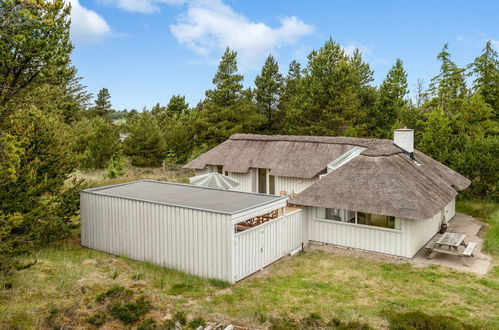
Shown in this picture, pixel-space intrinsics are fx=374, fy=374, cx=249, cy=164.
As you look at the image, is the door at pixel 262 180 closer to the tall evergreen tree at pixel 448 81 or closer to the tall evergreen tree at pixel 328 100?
the tall evergreen tree at pixel 328 100

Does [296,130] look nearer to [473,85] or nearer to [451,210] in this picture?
[451,210]

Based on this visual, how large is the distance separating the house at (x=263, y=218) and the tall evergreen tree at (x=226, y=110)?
16.2 meters

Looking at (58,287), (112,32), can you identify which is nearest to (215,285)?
(58,287)

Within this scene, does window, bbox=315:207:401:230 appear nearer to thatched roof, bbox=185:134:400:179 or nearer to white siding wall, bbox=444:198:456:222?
thatched roof, bbox=185:134:400:179

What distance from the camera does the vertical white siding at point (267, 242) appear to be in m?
9.62

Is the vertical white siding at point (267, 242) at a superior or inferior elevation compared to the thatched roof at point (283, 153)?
inferior

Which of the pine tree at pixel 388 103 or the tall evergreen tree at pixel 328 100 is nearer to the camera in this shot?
the tall evergreen tree at pixel 328 100

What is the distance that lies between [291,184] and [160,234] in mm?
9226

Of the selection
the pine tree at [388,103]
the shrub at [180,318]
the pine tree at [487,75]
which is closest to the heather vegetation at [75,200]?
the shrub at [180,318]

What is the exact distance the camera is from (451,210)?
1631 centimetres

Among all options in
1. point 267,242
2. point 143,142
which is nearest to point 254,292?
point 267,242

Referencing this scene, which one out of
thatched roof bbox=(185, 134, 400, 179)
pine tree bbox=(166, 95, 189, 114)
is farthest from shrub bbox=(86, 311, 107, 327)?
pine tree bbox=(166, 95, 189, 114)

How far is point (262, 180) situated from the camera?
20062 mm

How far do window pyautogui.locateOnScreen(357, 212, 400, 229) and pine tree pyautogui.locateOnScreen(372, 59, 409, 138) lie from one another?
2257 cm
